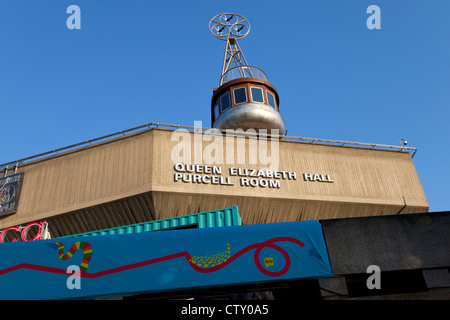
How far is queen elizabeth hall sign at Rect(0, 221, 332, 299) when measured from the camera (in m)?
9.53

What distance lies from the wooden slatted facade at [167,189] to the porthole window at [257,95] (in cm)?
543

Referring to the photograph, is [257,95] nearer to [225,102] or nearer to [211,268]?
[225,102]

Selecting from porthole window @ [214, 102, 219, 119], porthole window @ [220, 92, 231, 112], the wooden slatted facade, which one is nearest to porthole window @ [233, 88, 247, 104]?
porthole window @ [220, 92, 231, 112]

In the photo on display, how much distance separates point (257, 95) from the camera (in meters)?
31.7

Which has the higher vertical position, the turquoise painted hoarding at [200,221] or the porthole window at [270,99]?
the porthole window at [270,99]

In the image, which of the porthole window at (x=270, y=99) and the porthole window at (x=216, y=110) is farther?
the porthole window at (x=216, y=110)

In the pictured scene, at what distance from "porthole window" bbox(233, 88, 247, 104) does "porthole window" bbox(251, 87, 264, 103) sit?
2.22ft

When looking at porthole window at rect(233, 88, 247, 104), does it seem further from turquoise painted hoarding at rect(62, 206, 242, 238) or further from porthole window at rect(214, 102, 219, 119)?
turquoise painted hoarding at rect(62, 206, 242, 238)

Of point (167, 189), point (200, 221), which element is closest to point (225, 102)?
point (167, 189)

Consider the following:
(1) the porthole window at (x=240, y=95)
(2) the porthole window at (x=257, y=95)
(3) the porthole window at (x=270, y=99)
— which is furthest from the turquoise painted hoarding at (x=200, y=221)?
(3) the porthole window at (x=270, y=99)

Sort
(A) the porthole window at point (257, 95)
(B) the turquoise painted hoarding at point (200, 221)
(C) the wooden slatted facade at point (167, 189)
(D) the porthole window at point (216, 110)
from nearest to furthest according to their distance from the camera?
(B) the turquoise painted hoarding at point (200, 221)
(C) the wooden slatted facade at point (167, 189)
(A) the porthole window at point (257, 95)
(D) the porthole window at point (216, 110)

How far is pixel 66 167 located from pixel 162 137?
6.43m

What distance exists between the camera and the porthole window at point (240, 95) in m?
31.2

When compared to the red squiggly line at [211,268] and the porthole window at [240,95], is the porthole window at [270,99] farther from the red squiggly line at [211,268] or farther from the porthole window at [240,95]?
the red squiggly line at [211,268]
